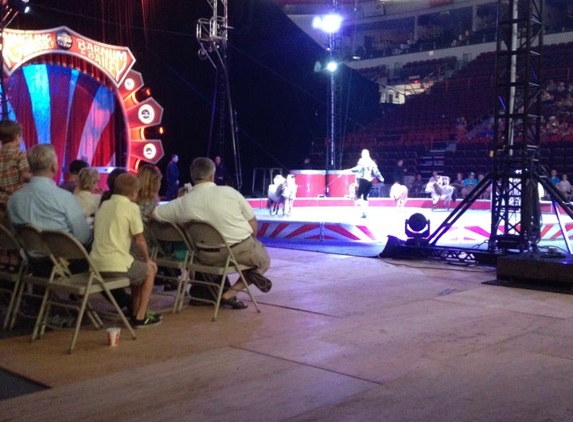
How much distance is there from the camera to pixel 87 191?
Answer: 508 centimetres

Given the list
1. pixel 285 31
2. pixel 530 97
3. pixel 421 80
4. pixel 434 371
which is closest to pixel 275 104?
pixel 285 31

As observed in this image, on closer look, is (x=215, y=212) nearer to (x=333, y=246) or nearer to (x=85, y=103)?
(x=333, y=246)

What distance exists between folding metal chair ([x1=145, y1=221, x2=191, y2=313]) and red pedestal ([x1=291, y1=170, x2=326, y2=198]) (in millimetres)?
12813

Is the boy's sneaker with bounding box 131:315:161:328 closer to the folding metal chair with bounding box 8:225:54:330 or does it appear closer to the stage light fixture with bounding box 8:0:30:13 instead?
the folding metal chair with bounding box 8:225:54:330

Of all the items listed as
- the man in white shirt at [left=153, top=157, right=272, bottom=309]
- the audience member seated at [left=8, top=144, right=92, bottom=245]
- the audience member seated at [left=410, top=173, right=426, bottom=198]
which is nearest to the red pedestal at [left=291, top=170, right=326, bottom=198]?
the audience member seated at [left=410, top=173, right=426, bottom=198]

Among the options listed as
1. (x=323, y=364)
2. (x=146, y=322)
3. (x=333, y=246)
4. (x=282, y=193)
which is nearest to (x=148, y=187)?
(x=146, y=322)

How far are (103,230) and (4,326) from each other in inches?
39.6

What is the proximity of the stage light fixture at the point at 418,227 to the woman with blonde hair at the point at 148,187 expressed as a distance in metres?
4.10

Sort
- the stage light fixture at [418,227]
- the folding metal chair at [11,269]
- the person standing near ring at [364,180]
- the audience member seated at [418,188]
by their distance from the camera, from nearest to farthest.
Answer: the folding metal chair at [11,269]
the stage light fixture at [418,227]
the person standing near ring at [364,180]
the audience member seated at [418,188]

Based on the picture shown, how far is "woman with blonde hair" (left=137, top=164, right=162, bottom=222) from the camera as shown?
16.3ft

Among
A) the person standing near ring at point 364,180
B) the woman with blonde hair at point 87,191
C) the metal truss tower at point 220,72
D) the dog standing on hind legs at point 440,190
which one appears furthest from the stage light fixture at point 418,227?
the metal truss tower at point 220,72

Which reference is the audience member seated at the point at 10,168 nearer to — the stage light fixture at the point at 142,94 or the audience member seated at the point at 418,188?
the stage light fixture at the point at 142,94

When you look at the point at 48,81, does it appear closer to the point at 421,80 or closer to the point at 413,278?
the point at 413,278

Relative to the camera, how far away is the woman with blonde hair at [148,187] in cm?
497
